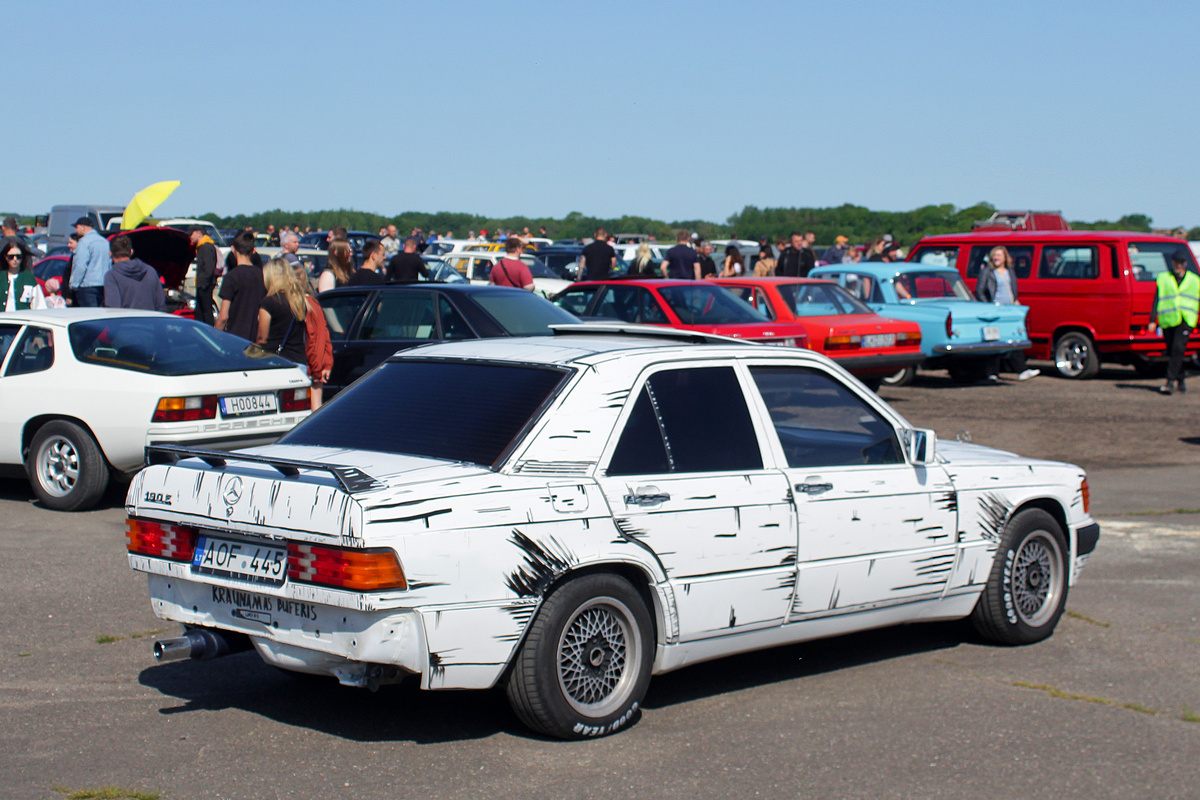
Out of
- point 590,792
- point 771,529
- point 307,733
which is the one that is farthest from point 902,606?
point 307,733

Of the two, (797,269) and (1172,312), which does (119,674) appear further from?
(797,269)

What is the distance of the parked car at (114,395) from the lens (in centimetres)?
877

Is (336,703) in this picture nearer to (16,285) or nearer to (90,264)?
(16,285)

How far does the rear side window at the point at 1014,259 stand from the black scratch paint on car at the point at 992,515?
13.8 metres

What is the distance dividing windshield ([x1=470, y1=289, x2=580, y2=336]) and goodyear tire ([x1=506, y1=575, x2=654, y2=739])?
21.6ft

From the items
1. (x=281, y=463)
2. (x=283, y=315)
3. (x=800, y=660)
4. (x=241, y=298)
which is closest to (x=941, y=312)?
(x=241, y=298)

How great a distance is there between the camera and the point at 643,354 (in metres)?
5.11

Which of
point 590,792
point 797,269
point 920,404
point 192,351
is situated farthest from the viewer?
point 797,269

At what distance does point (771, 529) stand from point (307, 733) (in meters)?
1.89

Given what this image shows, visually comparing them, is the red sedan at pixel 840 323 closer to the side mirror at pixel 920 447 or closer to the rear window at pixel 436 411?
the side mirror at pixel 920 447

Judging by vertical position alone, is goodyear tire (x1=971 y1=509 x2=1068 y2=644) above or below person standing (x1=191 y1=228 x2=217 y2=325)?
below

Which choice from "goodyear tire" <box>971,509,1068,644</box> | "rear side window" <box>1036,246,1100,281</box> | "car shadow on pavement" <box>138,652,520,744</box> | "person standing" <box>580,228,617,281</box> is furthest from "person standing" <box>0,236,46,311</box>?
"rear side window" <box>1036,246,1100,281</box>

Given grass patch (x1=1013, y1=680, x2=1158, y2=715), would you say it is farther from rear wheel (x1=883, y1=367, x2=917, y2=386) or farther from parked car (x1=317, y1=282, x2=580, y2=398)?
rear wheel (x1=883, y1=367, x2=917, y2=386)

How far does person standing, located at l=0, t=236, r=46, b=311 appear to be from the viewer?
1441 cm
